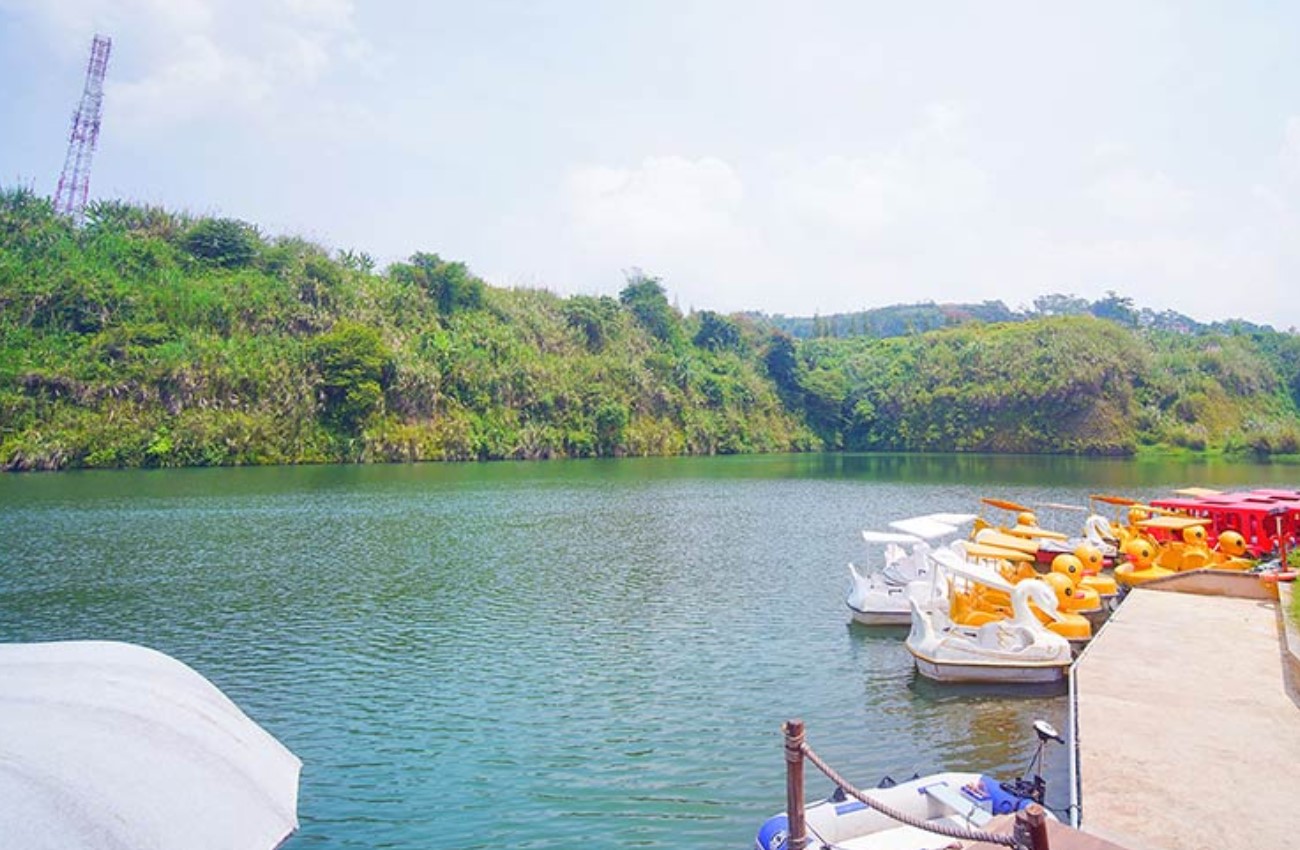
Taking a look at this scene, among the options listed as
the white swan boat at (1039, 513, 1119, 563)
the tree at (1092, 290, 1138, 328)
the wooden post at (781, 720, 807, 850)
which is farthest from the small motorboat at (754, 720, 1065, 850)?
the tree at (1092, 290, 1138, 328)

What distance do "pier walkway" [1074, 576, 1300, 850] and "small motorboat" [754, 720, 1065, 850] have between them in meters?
0.87

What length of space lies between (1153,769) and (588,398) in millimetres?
75802

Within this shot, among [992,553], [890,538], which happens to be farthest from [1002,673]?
[890,538]

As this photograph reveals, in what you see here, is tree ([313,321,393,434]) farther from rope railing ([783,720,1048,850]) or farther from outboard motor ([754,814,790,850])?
rope railing ([783,720,1048,850])

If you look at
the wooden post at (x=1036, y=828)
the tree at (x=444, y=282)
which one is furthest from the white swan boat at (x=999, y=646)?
the tree at (x=444, y=282)

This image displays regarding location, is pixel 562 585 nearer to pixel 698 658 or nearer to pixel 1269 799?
pixel 698 658

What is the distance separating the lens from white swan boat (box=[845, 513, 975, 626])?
19.5 metres

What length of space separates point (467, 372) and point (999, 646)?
67070 millimetres

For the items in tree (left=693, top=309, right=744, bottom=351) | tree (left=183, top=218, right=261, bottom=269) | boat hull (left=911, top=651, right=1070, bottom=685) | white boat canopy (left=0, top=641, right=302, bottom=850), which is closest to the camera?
white boat canopy (left=0, top=641, right=302, bottom=850)

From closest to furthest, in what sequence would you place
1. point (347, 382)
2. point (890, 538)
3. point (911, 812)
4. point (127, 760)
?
1. point (127, 760)
2. point (911, 812)
3. point (890, 538)
4. point (347, 382)

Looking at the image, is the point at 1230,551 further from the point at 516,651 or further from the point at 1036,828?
the point at 1036,828

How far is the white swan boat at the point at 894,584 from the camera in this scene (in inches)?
766

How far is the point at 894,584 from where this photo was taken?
20.8 meters

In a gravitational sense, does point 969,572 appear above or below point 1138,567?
above
